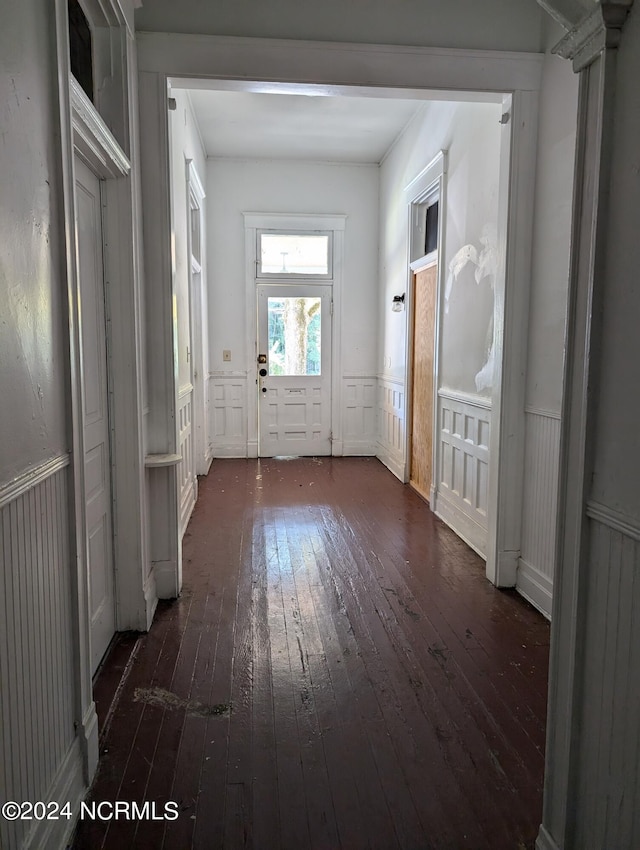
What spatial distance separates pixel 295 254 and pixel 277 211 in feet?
1.67

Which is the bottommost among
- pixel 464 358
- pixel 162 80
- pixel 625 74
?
pixel 464 358

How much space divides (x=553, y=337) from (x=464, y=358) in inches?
47.4

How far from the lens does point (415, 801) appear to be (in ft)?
5.83

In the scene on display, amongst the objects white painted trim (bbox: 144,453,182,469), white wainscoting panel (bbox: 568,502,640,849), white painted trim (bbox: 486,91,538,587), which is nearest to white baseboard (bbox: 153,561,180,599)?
white painted trim (bbox: 144,453,182,469)

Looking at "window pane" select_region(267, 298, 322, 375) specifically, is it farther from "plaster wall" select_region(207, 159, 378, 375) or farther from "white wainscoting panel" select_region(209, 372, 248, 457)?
"white wainscoting panel" select_region(209, 372, 248, 457)

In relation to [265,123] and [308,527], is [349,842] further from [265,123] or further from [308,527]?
[265,123]

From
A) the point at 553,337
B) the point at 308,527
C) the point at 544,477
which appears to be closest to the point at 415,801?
the point at 544,477

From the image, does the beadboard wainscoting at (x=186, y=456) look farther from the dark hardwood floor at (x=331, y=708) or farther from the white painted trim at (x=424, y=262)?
the white painted trim at (x=424, y=262)

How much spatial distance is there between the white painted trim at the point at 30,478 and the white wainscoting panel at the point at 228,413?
525 centimetres

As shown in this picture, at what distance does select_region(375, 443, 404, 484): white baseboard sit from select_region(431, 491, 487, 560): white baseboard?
1098 millimetres

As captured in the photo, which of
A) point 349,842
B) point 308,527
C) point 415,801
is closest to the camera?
point 349,842

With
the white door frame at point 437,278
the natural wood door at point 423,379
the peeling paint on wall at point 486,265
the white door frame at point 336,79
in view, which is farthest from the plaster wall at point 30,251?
the natural wood door at point 423,379

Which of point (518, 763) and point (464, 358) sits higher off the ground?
point (464, 358)

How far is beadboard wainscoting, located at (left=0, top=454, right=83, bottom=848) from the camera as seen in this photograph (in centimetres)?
130
